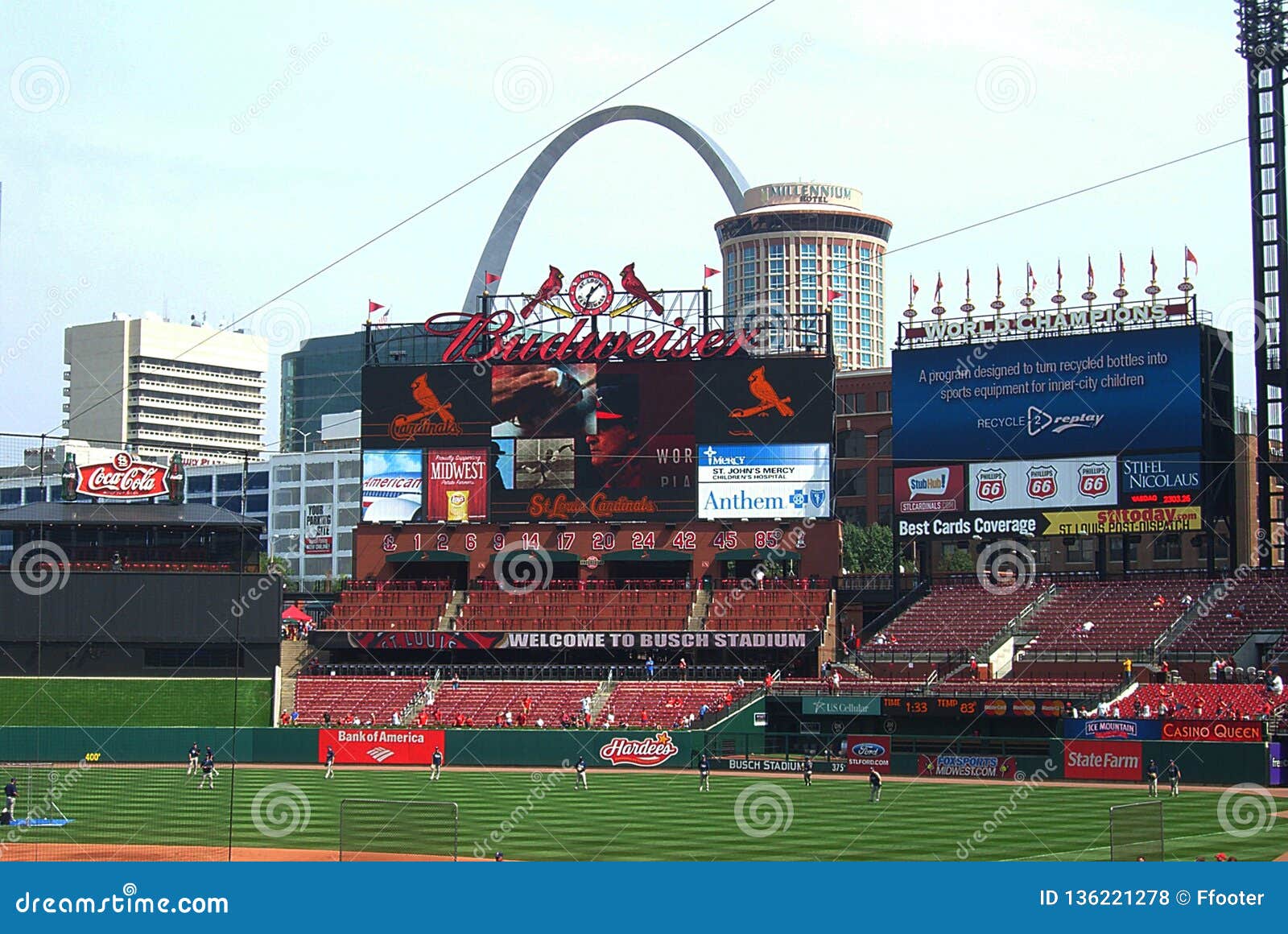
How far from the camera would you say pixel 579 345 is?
2867 inches

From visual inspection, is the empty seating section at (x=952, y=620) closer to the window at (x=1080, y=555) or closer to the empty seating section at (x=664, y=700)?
the empty seating section at (x=664, y=700)

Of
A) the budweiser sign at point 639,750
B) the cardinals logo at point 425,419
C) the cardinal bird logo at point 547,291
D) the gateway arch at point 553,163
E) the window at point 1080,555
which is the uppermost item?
the gateway arch at point 553,163

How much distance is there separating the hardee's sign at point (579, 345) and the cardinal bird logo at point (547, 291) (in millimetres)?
721

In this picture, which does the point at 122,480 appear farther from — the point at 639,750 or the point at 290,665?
the point at 639,750

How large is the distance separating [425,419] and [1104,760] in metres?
34.3

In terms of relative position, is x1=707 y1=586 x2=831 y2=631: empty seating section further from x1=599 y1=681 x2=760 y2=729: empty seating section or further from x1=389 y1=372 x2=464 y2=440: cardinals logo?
x1=389 y1=372 x2=464 y2=440: cardinals logo

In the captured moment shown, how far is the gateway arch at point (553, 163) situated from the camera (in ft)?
398

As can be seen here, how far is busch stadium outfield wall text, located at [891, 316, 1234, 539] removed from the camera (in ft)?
219

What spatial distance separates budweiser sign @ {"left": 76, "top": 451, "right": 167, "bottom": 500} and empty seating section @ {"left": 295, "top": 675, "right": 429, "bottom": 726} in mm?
10565

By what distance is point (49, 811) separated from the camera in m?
43.1

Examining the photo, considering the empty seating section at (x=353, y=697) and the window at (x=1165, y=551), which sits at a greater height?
the window at (x=1165, y=551)

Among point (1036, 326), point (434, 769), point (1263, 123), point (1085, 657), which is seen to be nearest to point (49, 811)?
point (434, 769)

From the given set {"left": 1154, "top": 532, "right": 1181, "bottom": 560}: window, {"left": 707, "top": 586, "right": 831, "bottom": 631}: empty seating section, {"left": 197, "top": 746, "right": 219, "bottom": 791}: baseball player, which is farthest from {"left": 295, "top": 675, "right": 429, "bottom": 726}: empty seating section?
{"left": 1154, "top": 532, "right": 1181, "bottom": 560}: window

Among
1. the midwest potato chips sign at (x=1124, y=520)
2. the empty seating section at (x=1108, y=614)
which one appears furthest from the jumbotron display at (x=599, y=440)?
the empty seating section at (x=1108, y=614)
